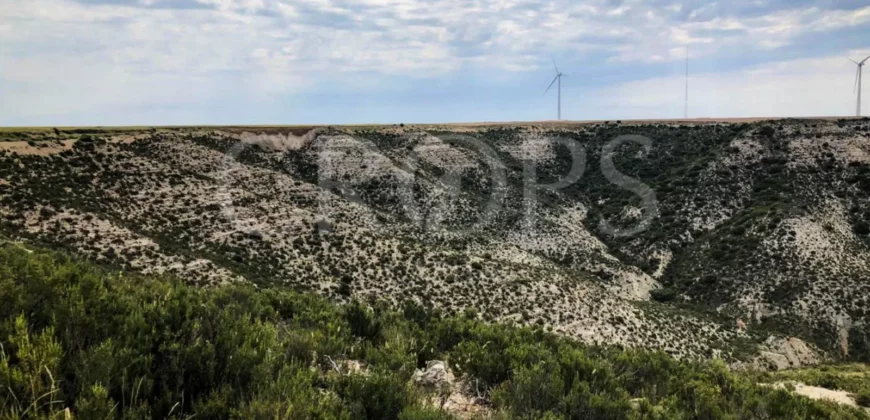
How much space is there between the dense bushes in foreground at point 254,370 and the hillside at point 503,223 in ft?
77.5

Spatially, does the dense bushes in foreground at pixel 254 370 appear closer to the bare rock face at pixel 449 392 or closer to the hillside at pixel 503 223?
the bare rock face at pixel 449 392

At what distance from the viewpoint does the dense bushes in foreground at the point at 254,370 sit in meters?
5.45

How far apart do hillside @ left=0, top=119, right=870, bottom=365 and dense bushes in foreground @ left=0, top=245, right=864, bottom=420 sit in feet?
Result: 77.5

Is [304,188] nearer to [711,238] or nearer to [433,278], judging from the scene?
[433,278]

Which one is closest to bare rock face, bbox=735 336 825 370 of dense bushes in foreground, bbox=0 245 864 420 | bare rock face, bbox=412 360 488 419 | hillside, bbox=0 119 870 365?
hillside, bbox=0 119 870 365

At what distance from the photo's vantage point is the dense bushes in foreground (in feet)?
17.9

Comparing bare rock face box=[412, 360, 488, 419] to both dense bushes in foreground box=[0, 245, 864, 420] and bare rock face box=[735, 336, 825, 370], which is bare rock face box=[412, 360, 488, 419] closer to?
dense bushes in foreground box=[0, 245, 864, 420]

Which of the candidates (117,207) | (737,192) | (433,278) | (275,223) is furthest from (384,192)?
(737,192)

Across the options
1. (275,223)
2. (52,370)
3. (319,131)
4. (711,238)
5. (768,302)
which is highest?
(319,131)

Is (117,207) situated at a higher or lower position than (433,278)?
higher

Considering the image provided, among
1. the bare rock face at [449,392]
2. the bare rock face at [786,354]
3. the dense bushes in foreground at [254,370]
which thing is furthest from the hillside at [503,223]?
the bare rock face at [449,392]

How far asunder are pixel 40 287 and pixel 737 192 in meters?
80.7

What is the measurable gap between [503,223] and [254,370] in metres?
58.9

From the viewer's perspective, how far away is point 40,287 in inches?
289
